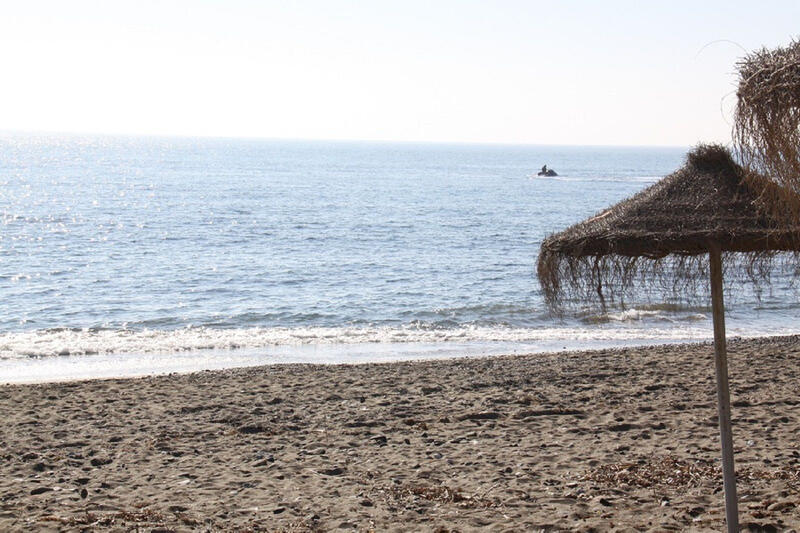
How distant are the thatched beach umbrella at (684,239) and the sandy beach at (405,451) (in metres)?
2.04

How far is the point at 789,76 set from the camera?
4316 millimetres

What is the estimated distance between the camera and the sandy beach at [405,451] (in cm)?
702

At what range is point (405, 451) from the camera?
9.17 m

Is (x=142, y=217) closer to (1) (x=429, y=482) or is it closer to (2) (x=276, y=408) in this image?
(2) (x=276, y=408)

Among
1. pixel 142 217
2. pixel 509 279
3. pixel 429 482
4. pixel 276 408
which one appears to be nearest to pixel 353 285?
pixel 509 279

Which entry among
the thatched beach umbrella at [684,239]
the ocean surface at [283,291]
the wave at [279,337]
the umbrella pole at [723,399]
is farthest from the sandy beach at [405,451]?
the wave at [279,337]

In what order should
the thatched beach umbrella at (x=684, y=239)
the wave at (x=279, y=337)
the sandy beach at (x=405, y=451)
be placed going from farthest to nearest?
the wave at (x=279, y=337)
the sandy beach at (x=405, y=451)
the thatched beach umbrella at (x=684, y=239)

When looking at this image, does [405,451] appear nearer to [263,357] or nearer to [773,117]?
[773,117]

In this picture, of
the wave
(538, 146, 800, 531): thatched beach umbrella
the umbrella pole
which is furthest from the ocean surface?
(538, 146, 800, 531): thatched beach umbrella

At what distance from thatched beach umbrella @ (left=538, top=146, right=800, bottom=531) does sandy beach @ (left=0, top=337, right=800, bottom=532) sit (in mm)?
2036

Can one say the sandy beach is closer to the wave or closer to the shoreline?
the shoreline

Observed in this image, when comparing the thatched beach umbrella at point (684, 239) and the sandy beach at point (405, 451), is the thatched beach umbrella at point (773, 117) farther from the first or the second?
the sandy beach at point (405, 451)

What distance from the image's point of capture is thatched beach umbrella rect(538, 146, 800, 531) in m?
5.12

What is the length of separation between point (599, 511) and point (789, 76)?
13.1ft
